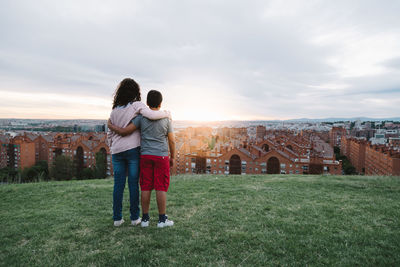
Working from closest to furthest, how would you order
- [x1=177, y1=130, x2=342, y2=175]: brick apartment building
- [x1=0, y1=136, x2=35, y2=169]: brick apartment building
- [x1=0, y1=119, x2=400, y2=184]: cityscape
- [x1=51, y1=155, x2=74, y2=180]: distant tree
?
[x1=177, y1=130, x2=342, y2=175]: brick apartment building → [x1=0, y1=119, x2=400, y2=184]: cityscape → [x1=51, y1=155, x2=74, y2=180]: distant tree → [x1=0, y1=136, x2=35, y2=169]: brick apartment building

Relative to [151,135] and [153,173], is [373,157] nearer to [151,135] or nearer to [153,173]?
[153,173]

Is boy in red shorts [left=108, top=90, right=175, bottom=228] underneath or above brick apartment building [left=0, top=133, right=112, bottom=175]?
above

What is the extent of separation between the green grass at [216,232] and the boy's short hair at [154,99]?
6.45ft

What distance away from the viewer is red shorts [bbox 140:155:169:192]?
3.44 meters

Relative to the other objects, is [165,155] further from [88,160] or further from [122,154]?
[88,160]

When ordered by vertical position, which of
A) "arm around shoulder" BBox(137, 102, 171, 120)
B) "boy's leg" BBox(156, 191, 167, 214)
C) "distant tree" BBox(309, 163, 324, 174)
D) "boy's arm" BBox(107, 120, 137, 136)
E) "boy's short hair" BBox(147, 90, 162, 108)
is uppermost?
"boy's short hair" BBox(147, 90, 162, 108)

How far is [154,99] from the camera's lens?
3.52 metres

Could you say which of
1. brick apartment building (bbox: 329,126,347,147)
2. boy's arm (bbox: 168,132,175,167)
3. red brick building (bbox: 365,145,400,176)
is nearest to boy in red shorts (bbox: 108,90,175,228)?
boy's arm (bbox: 168,132,175,167)

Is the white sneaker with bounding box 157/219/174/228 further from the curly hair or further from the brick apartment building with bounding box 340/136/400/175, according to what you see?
the brick apartment building with bounding box 340/136/400/175

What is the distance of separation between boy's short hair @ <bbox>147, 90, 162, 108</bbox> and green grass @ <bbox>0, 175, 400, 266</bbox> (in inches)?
77.4

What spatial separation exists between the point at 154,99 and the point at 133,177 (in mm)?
1324

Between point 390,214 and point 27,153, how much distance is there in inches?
2463

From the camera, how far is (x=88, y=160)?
4331 centimetres

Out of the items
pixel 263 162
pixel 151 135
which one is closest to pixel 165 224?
pixel 151 135
